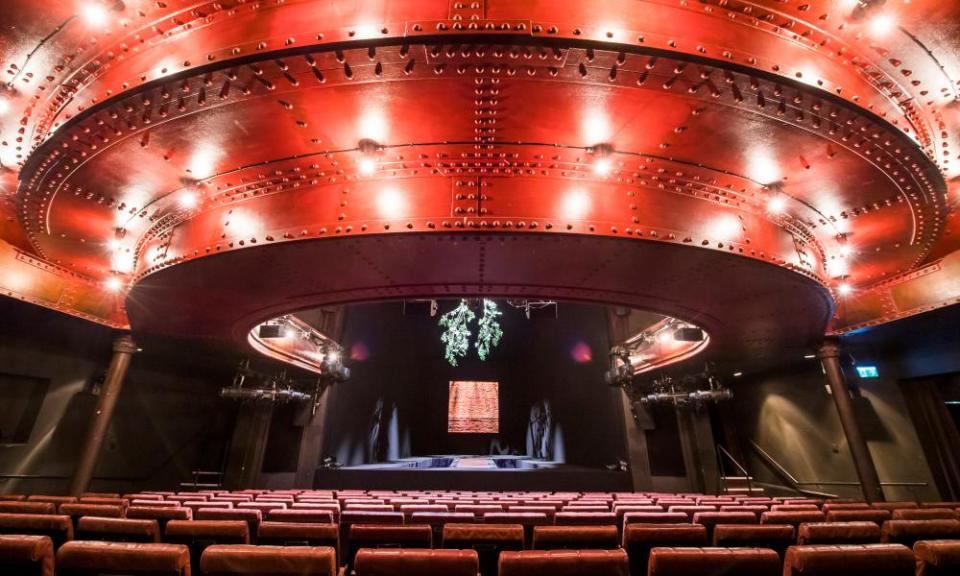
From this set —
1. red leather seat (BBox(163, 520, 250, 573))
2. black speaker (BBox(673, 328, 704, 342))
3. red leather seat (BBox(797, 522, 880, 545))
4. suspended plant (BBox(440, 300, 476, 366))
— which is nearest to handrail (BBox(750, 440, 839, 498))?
Answer: black speaker (BBox(673, 328, 704, 342))

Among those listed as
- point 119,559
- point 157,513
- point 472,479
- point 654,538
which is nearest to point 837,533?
point 654,538

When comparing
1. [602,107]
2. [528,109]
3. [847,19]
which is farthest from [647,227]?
[847,19]

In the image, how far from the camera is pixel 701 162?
3.83m

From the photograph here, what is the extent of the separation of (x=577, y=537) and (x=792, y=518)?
9.45ft

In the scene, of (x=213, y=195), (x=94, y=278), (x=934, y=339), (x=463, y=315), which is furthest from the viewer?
(x=463, y=315)

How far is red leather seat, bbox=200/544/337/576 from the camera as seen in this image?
1.89 m

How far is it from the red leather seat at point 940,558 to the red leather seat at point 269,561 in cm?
329

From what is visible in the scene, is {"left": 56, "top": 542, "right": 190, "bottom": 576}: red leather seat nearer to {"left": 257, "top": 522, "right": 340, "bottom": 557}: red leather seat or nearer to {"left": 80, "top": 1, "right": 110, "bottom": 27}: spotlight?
{"left": 257, "top": 522, "right": 340, "bottom": 557}: red leather seat

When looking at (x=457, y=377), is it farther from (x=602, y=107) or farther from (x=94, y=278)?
(x=602, y=107)

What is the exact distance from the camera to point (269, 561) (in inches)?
74.8

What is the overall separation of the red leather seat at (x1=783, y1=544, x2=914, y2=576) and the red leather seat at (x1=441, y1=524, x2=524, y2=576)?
66.7 inches

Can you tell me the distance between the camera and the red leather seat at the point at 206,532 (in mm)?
2787

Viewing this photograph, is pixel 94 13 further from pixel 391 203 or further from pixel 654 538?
pixel 654 538

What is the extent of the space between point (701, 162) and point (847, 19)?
137 centimetres
